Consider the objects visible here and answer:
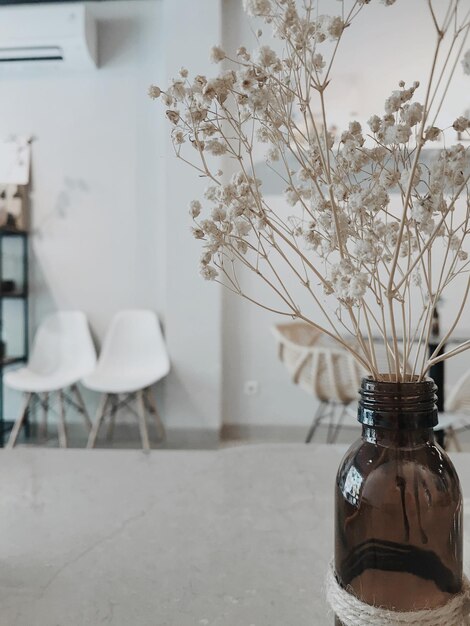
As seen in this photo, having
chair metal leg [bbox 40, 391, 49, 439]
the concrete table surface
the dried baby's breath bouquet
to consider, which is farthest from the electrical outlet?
the dried baby's breath bouquet

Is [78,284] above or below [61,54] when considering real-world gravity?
below

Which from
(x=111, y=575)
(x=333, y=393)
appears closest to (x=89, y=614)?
(x=111, y=575)

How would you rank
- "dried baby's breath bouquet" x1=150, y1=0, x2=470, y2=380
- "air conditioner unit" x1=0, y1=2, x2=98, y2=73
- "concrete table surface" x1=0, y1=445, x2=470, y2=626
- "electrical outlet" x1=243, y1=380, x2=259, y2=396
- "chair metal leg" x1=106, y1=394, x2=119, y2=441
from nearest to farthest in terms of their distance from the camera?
"dried baby's breath bouquet" x1=150, y1=0, x2=470, y2=380 → "concrete table surface" x1=0, y1=445, x2=470, y2=626 → "air conditioner unit" x1=0, y1=2, x2=98, y2=73 → "chair metal leg" x1=106, y1=394, x2=119, y2=441 → "electrical outlet" x1=243, y1=380, x2=259, y2=396

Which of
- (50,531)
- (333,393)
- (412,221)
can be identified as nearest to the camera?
(412,221)

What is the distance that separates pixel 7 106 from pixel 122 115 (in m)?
0.81

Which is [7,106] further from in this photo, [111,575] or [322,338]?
[111,575]

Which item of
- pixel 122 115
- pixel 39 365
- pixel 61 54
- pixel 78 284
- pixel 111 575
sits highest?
pixel 61 54

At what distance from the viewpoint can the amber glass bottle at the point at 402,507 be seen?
42cm

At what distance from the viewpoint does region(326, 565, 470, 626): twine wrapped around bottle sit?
42cm

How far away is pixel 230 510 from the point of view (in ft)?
2.57

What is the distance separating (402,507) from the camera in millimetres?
423

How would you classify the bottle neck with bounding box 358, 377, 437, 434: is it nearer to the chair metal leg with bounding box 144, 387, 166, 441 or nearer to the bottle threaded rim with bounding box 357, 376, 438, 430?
the bottle threaded rim with bounding box 357, 376, 438, 430

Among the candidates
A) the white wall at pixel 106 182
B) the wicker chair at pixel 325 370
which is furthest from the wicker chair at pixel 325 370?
the white wall at pixel 106 182

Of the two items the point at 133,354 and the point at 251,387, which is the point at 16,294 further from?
the point at 251,387
